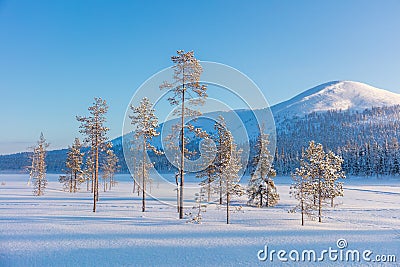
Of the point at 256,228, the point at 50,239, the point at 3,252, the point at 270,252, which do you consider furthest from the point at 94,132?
the point at 270,252

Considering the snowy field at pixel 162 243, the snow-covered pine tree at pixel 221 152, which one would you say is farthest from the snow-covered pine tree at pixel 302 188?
the snow-covered pine tree at pixel 221 152

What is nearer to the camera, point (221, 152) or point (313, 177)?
point (221, 152)

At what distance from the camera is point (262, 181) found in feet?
131

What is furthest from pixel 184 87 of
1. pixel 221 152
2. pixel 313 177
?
pixel 313 177

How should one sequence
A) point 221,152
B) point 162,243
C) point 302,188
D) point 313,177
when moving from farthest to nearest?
point 313,177
point 302,188
point 221,152
point 162,243

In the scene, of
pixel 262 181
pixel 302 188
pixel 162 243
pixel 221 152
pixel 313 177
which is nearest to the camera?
pixel 162 243

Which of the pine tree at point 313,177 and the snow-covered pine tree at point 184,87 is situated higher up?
the snow-covered pine tree at point 184,87

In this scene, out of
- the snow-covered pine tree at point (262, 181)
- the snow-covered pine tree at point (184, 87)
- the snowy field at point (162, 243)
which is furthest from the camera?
the snow-covered pine tree at point (262, 181)

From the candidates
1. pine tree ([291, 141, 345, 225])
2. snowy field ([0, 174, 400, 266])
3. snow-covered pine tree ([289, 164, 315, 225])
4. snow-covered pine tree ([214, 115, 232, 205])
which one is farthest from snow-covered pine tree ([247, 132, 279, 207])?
snowy field ([0, 174, 400, 266])

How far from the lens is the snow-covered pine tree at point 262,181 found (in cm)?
3906

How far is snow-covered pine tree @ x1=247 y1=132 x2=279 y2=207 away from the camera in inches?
1538

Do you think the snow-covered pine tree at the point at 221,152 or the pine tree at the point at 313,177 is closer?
the snow-covered pine tree at the point at 221,152

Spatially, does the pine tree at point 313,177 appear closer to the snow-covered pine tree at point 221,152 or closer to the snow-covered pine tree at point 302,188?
the snow-covered pine tree at point 302,188

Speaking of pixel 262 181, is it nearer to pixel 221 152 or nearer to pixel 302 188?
pixel 302 188
